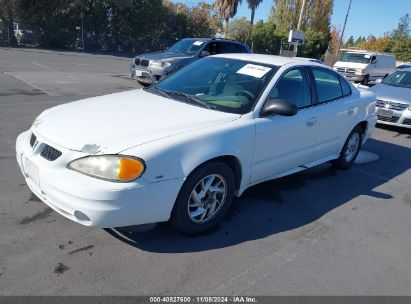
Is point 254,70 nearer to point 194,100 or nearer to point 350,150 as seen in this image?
point 194,100

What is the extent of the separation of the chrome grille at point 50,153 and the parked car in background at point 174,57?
26.0ft

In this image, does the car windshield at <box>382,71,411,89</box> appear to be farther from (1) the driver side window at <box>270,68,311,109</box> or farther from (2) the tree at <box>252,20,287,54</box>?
(2) the tree at <box>252,20,287,54</box>

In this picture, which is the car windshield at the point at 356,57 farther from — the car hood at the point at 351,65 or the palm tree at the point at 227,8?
the palm tree at the point at 227,8

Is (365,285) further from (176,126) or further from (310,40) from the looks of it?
(310,40)

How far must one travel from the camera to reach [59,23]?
93.6 ft

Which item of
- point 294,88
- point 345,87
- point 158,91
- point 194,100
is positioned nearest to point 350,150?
point 345,87

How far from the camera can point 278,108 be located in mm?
3773

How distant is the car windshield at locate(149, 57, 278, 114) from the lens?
395 cm

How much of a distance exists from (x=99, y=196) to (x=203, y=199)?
1.03 m

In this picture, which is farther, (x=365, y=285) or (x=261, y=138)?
(x=261, y=138)

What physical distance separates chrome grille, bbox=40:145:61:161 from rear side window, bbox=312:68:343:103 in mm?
Result: 3124

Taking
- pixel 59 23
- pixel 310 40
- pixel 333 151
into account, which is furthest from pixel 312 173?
pixel 310 40

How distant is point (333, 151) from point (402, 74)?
6.85 metres

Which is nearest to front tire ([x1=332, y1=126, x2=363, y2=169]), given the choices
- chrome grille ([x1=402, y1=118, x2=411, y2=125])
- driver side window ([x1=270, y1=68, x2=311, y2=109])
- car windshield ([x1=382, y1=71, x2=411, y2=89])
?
driver side window ([x1=270, y1=68, x2=311, y2=109])
